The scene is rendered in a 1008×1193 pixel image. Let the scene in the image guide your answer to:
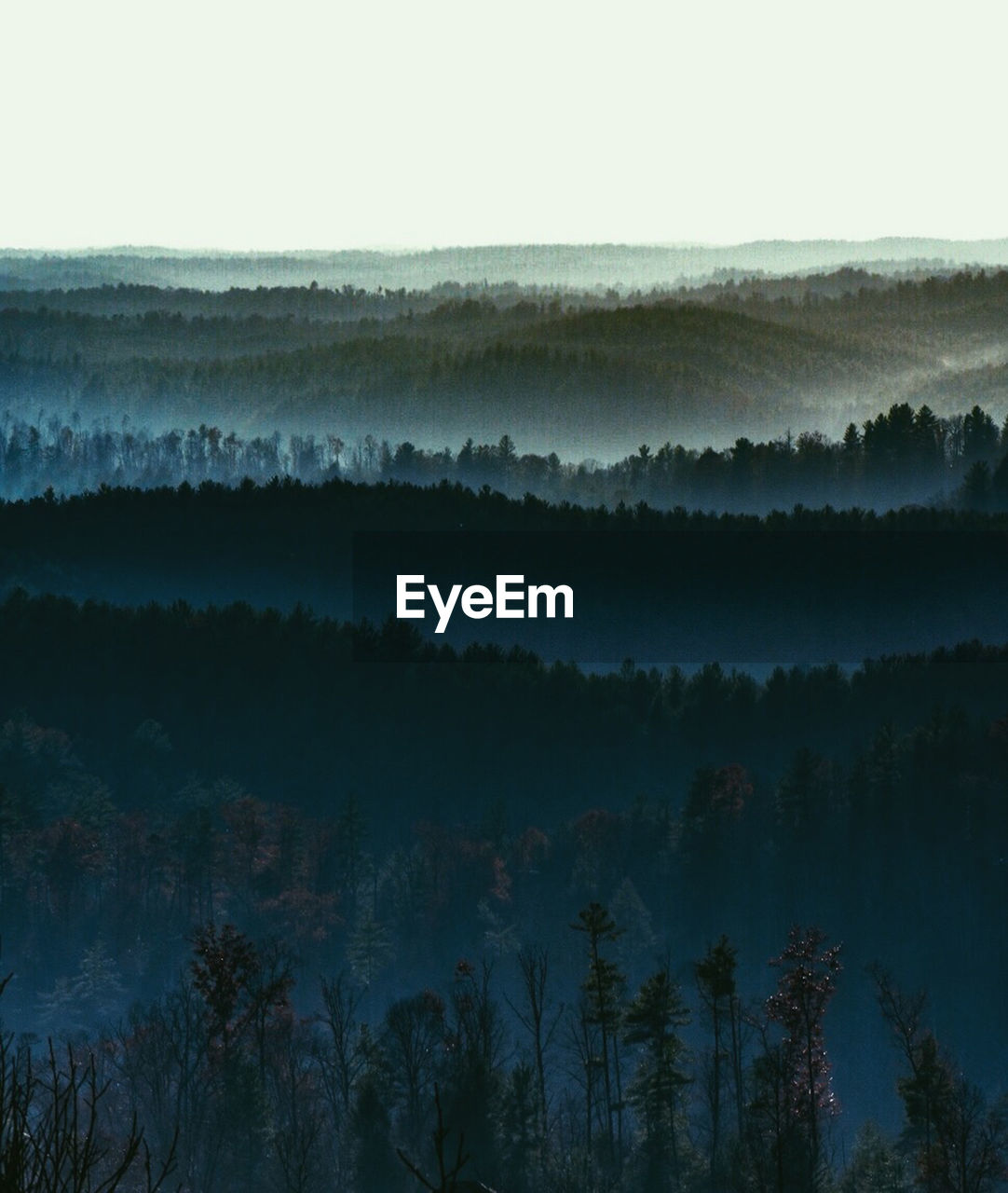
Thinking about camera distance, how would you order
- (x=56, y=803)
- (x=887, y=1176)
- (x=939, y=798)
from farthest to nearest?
(x=56, y=803) → (x=939, y=798) → (x=887, y=1176)

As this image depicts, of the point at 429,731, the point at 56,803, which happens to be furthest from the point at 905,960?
the point at 56,803

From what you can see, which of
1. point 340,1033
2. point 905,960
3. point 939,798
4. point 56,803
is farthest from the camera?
point 56,803

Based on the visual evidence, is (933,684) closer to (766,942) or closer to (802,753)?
(802,753)

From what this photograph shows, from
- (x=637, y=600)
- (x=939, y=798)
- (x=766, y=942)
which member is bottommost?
(x=766, y=942)

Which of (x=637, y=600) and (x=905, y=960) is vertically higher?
(x=637, y=600)

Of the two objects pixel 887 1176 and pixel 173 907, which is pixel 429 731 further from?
pixel 887 1176

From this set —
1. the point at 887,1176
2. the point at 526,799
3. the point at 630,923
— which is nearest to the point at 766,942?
the point at 630,923

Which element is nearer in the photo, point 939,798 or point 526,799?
point 939,798
